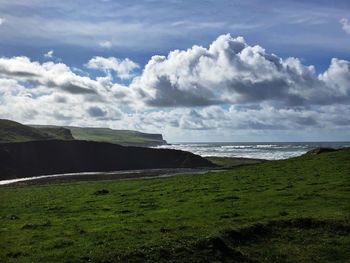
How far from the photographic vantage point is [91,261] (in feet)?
73.0

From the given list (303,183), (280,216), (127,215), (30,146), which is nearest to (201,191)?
(303,183)

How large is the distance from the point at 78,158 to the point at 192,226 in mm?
137509

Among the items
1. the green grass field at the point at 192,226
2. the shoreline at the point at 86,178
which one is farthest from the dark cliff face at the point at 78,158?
the green grass field at the point at 192,226

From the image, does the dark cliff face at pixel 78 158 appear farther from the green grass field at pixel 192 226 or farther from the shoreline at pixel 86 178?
the green grass field at pixel 192 226

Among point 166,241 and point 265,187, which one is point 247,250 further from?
point 265,187

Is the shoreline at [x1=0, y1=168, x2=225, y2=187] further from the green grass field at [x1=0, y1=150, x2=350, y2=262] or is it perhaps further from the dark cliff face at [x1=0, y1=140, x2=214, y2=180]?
the green grass field at [x1=0, y1=150, x2=350, y2=262]

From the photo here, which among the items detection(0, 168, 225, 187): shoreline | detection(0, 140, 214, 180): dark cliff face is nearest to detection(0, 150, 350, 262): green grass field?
detection(0, 168, 225, 187): shoreline

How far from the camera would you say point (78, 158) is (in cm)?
16175

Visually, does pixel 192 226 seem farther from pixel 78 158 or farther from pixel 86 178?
pixel 78 158

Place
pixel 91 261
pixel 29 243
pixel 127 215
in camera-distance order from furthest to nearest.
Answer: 1. pixel 127 215
2. pixel 29 243
3. pixel 91 261

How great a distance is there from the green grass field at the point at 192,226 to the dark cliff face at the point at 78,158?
9733 centimetres

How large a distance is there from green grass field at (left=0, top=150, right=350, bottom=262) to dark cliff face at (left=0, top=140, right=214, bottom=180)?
319 ft

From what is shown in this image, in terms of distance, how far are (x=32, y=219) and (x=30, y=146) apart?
122692mm

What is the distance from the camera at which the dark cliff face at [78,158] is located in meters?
141
